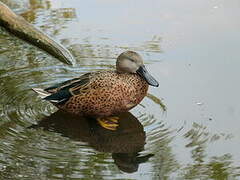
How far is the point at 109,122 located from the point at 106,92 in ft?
1.06

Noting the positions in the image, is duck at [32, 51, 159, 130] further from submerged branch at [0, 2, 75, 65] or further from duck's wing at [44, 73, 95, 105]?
submerged branch at [0, 2, 75, 65]

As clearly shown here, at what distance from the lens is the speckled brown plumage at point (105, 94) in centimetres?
654

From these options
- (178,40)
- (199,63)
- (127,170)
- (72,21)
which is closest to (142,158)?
(127,170)

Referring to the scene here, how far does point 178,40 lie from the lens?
8438 millimetres

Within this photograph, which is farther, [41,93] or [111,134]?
[41,93]

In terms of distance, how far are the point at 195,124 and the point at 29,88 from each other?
1945mm

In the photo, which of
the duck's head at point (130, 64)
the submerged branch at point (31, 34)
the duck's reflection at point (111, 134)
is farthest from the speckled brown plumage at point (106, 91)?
the submerged branch at point (31, 34)

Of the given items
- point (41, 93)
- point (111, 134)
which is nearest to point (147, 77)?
point (111, 134)

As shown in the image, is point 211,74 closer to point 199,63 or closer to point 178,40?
point 199,63

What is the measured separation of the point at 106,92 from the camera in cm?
653

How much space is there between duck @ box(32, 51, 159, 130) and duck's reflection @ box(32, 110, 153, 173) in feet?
0.30

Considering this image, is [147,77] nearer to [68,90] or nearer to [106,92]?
[106,92]

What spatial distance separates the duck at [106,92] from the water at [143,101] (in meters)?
0.14

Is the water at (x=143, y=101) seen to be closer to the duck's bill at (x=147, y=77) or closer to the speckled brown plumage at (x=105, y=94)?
the speckled brown plumage at (x=105, y=94)
